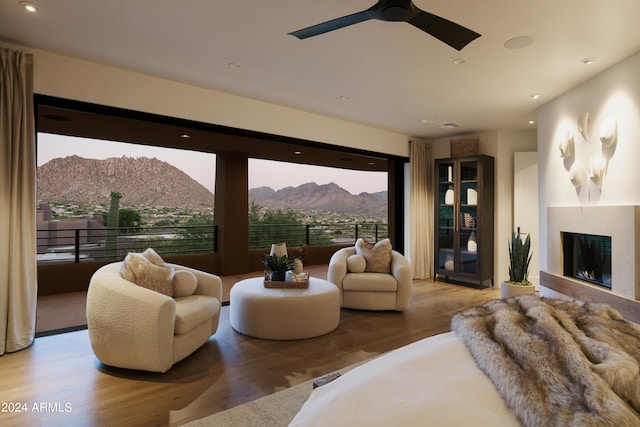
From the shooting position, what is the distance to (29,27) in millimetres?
2762

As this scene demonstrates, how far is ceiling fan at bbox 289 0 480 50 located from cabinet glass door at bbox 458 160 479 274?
13.2ft

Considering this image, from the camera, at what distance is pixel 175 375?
2.59m

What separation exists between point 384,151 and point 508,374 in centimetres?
541

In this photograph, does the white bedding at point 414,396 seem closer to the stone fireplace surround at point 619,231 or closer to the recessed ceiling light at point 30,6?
the stone fireplace surround at point 619,231

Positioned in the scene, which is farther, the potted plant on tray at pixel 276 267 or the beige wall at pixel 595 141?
the potted plant on tray at pixel 276 267

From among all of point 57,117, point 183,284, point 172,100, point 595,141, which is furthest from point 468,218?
point 57,117

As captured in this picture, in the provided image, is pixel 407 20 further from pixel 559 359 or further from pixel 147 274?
pixel 147 274

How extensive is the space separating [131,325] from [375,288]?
2.67 meters

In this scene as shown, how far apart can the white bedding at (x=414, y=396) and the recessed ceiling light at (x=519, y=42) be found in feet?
8.96

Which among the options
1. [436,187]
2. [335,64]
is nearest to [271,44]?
[335,64]

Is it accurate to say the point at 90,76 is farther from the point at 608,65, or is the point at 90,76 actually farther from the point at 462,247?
the point at 462,247

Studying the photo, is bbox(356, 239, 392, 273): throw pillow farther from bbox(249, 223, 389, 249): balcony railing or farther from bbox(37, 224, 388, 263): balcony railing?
bbox(249, 223, 389, 249): balcony railing

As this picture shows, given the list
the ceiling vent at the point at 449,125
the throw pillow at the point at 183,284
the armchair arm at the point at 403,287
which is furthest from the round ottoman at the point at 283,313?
the ceiling vent at the point at 449,125

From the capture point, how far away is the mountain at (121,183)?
5937mm
